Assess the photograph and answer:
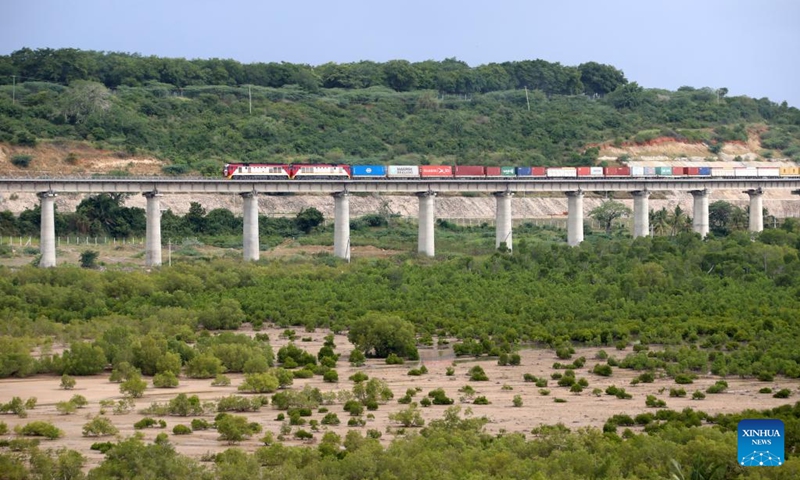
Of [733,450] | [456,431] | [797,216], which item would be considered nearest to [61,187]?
[456,431]

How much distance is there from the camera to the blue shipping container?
134250 mm

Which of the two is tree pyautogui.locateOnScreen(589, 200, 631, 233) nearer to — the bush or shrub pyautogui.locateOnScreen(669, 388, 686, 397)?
the bush

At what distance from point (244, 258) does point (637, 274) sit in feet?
111

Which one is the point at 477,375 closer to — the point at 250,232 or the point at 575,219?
the point at 250,232

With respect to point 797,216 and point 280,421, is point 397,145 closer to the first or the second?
point 797,216

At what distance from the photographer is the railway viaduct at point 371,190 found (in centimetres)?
12088

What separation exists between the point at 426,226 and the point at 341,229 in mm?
8334

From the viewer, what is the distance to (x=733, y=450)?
50094 millimetres

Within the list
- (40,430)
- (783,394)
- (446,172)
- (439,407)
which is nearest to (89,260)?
(446,172)

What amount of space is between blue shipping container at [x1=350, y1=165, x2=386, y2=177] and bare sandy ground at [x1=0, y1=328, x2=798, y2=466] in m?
53.1

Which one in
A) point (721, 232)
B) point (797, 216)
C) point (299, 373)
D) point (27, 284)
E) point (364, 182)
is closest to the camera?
point (299, 373)

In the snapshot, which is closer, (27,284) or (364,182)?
(27,284)

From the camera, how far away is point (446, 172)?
13962 cm

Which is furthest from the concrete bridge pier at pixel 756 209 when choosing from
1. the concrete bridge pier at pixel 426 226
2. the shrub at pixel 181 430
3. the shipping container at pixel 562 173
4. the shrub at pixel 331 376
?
the shrub at pixel 181 430
